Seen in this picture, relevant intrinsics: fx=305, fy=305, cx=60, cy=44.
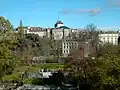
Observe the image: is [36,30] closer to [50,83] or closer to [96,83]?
[50,83]

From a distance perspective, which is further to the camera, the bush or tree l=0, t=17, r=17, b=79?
the bush

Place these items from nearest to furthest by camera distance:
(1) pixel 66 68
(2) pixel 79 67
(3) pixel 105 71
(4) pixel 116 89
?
(4) pixel 116 89
(3) pixel 105 71
(2) pixel 79 67
(1) pixel 66 68

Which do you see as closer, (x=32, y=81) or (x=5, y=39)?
(x=5, y=39)

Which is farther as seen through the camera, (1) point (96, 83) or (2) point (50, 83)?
(2) point (50, 83)

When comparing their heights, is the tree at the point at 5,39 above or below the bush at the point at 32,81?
above

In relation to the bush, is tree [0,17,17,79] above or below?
above

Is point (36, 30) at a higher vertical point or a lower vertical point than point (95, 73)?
higher

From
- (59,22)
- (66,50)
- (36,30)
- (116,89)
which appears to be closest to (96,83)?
(116,89)

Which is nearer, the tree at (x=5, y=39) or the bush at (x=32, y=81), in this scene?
the tree at (x=5, y=39)

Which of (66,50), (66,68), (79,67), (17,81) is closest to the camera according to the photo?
(79,67)

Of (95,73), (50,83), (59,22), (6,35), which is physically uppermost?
(59,22)

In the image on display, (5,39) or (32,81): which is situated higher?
(5,39)

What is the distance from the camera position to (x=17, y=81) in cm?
Result: 3347

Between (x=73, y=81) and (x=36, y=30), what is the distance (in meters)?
106
